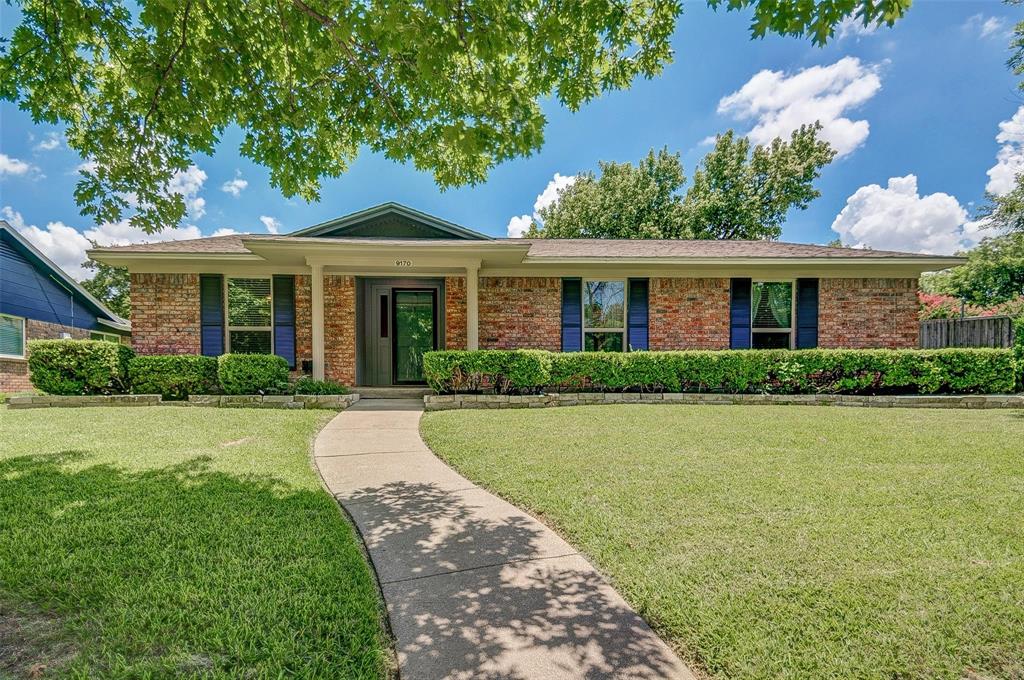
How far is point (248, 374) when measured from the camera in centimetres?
786

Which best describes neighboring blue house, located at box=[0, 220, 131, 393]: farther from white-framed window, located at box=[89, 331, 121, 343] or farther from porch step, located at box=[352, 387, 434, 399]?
porch step, located at box=[352, 387, 434, 399]

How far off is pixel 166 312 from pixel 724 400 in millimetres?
11634

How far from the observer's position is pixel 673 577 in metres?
2.24

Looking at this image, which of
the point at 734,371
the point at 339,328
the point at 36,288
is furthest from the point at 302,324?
the point at 36,288

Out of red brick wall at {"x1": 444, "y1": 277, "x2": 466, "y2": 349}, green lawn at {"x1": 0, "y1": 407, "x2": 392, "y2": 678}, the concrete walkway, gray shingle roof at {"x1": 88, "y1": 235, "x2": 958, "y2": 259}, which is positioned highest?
gray shingle roof at {"x1": 88, "y1": 235, "x2": 958, "y2": 259}

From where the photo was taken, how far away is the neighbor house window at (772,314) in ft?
32.2

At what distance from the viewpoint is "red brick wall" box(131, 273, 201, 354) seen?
9016 mm

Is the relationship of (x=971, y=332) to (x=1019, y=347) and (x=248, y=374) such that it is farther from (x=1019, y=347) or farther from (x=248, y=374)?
(x=248, y=374)

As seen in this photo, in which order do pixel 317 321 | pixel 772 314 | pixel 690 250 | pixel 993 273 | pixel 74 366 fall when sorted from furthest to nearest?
1. pixel 993 273
2. pixel 690 250
3. pixel 772 314
4. pixel 317 321
5. pixel 74 366

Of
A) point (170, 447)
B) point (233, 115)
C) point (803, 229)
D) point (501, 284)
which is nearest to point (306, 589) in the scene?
point (170, 447)

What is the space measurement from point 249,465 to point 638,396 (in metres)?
6.54

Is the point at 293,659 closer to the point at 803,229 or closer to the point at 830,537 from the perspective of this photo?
the point at 830,537

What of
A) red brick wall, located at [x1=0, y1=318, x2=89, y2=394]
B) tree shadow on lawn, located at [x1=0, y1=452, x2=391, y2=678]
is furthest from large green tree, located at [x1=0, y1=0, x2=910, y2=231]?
red brick wall, located at [x1=0, y1=318, x2=89, y2=394]

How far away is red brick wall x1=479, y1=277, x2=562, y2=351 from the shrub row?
11.7 ft
